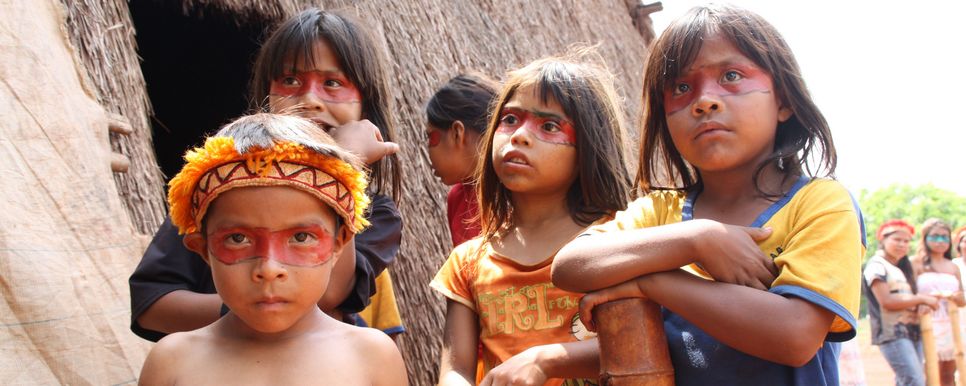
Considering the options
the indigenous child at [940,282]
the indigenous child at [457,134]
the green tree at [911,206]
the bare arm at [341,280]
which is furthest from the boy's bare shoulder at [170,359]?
the green tree at [911,206]

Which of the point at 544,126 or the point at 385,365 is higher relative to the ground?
the point at 544,126

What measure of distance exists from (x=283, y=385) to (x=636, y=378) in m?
0.66

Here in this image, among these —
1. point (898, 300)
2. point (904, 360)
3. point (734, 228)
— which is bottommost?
point (904, 360)

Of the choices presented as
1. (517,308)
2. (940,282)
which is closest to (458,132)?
(517,308)

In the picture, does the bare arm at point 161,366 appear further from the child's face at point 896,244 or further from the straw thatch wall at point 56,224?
the child's face at point 896,244

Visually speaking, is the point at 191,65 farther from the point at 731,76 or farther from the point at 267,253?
the point at 731,76

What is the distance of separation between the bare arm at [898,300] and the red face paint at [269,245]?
246 inches

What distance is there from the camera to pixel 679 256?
1.63 meters

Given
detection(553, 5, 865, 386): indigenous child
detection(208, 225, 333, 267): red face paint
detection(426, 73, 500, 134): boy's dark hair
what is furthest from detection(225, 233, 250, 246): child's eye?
detection(426, 73, 500, 134): boy's dark hair

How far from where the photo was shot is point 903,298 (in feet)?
22.9

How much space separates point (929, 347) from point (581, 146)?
5.63 meters

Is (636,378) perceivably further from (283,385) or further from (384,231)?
(384,231)

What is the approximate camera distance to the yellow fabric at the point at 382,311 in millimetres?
2629

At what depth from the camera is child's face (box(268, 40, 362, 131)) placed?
99.6 inches
